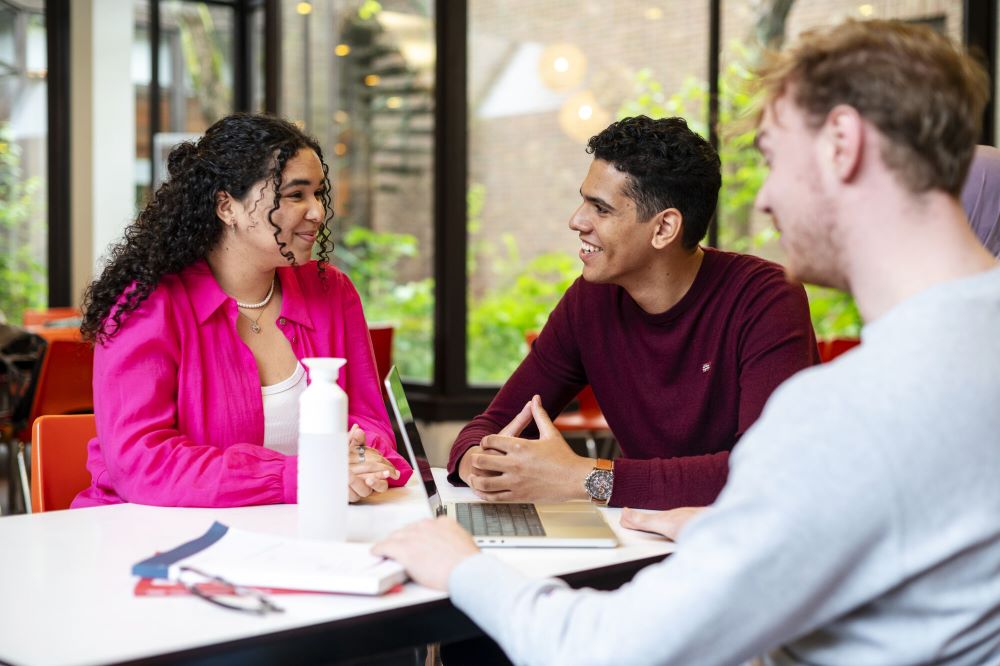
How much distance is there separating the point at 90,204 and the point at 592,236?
565 centimetres

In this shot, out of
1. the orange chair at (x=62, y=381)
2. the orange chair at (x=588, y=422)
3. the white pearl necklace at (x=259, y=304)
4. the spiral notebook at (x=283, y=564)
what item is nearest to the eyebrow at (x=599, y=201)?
the white pearl necklace at (x=259, y=304)

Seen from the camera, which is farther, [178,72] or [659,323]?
[178,72]

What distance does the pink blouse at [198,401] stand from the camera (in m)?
1.71

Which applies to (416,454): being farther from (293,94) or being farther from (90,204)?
(90,204)

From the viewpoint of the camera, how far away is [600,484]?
5.75 feet

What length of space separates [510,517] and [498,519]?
0.02 m

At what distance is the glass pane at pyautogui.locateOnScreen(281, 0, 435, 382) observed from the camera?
539 cm

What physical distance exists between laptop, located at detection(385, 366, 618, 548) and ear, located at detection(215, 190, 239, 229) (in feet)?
2.32

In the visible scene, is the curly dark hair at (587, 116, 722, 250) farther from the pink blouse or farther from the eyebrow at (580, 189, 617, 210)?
the pink blouse

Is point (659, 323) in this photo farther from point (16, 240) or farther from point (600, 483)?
point (16, 240)

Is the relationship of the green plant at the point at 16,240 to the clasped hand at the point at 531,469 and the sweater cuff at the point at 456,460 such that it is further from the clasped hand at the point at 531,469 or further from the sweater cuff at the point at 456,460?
the clasped hand at the point at 531,469

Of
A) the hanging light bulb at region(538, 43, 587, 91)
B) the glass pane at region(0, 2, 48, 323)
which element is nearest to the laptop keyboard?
the hanging light bulb at region(538, 43, 587, 91)

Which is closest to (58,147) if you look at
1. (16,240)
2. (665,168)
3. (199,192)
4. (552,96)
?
(16,240)

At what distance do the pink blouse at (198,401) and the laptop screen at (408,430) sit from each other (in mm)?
263
